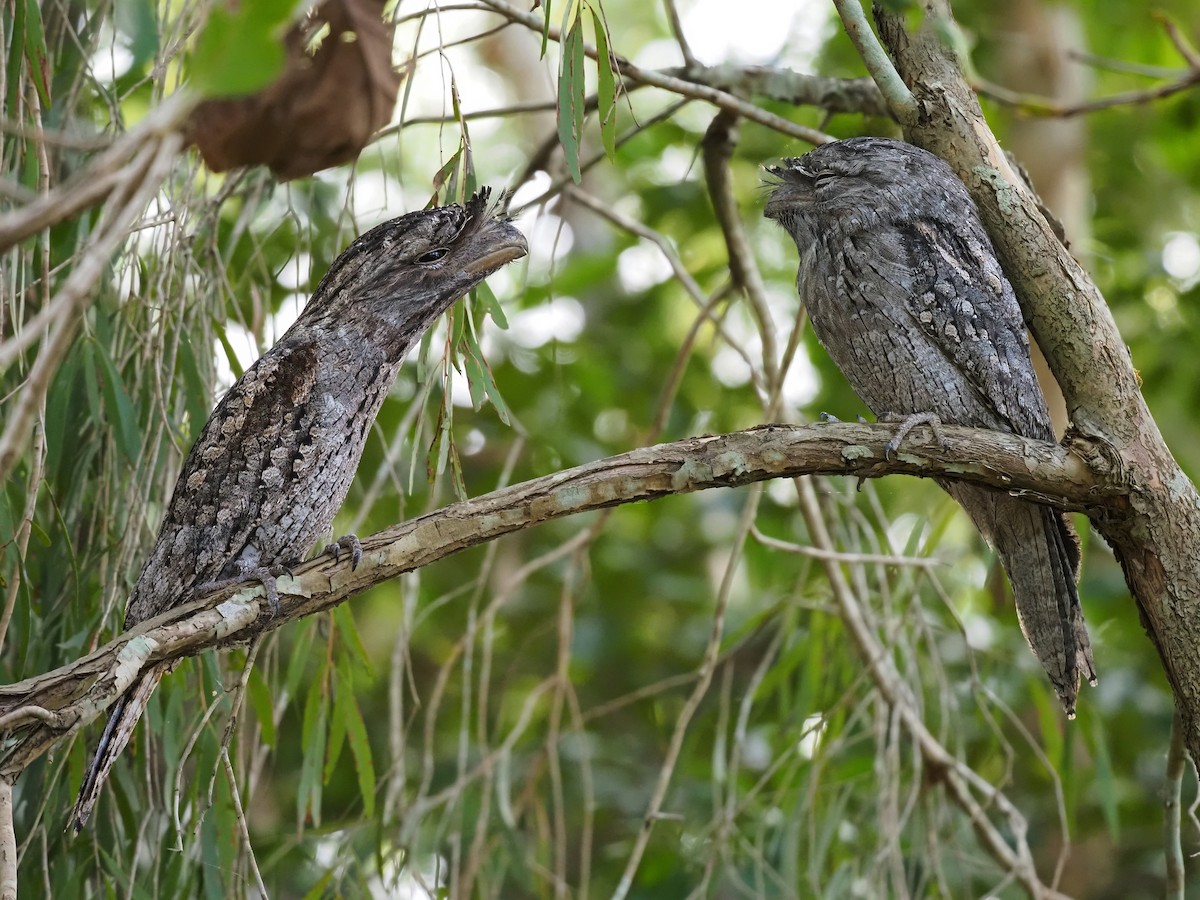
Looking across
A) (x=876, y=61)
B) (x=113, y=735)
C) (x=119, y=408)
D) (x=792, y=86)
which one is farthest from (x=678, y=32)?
(x=113, y=735)

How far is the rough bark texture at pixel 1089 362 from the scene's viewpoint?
1.81m

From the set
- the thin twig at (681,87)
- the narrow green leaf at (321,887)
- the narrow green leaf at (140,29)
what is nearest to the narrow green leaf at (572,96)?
the thin twig at (681,87)

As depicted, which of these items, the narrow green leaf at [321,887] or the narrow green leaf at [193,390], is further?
the narrow green leaf at [321,887]

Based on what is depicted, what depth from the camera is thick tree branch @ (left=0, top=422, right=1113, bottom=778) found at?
170 cm

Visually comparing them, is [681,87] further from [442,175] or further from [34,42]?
[34,42]

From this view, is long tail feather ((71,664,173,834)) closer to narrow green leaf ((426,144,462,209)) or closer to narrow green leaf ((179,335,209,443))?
narrow green leaf ((179,335,209,443))

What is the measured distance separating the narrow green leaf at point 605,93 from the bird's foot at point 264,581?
2.86 ft

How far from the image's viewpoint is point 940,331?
218 centimetres

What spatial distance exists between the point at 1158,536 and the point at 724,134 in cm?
147

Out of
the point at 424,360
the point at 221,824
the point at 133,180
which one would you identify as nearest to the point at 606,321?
the point at 424,360

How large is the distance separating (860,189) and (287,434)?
1.22 meters

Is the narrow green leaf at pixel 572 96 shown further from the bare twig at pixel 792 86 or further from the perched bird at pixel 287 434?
the bare twig at pixel 792 86

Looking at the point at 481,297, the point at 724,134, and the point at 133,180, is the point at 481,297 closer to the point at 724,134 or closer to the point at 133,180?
the point at 724,134

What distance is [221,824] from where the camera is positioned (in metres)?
2.24
